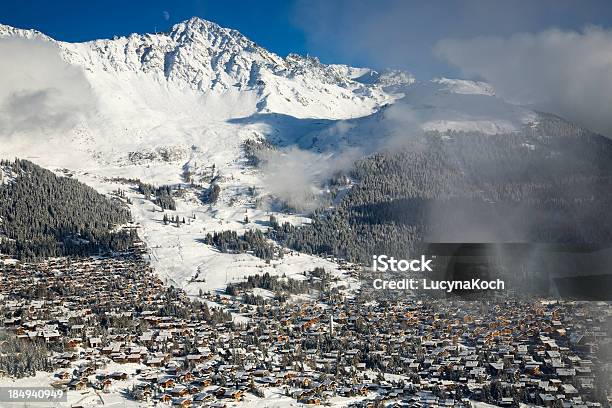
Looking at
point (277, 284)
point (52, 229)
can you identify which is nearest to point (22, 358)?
point (277, 284)

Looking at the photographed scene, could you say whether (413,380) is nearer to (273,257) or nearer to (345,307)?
(345,307)

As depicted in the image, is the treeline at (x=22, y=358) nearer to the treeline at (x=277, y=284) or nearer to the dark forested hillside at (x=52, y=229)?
the treeline at (x=277, y=284)

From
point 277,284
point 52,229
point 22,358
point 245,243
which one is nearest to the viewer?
point 22,358

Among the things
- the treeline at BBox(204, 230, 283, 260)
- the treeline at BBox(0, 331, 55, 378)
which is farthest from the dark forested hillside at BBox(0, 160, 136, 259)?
the treeline at BBox(0, 331, 55, 378)

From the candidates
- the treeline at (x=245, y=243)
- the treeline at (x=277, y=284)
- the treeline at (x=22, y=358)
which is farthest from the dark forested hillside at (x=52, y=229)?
the treeline at (x=22, y=358)

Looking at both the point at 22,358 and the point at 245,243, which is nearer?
the point at 22,358

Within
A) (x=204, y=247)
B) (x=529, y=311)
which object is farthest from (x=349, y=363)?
(x=204, y=247)

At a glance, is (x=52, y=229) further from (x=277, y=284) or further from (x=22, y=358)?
(x=22, y=358)

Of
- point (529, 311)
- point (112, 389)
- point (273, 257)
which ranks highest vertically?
point (273, 257)
